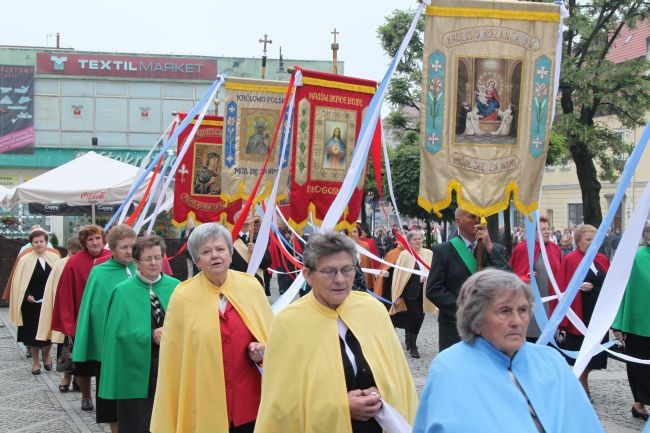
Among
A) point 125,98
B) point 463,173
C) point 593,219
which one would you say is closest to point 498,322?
point 463,173

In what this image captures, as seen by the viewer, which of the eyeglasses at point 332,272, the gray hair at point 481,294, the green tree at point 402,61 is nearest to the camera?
the gray hair at point 481,294

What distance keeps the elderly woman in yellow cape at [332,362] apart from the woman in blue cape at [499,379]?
0.68 meters

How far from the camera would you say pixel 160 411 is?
212 inches

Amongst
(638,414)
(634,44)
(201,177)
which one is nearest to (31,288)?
(201,177)

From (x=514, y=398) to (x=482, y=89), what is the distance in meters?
4.03

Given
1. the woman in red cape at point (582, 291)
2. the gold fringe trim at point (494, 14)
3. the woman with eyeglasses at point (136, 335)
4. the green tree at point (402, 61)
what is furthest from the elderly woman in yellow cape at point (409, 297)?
the green tree at point (402, 61)

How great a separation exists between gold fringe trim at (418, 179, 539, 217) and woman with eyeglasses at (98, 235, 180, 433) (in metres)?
2.02

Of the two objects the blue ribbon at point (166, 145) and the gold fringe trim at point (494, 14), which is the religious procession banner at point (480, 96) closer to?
the gold fringe trim at point (494, 14)

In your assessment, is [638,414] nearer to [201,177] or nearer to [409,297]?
[409,297]

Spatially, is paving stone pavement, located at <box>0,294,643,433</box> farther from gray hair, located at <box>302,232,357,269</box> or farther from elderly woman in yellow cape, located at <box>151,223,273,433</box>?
gray hair, located at <box>302,232,357,269</box>

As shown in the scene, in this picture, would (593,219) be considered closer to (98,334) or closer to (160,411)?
(98,334)

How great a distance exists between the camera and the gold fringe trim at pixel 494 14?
272 inches

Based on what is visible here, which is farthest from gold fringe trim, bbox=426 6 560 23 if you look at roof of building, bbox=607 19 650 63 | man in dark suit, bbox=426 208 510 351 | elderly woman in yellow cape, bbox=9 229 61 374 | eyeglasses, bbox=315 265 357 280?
roof of building, bbox=607 19 650 63

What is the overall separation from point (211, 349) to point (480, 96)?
3014mm
